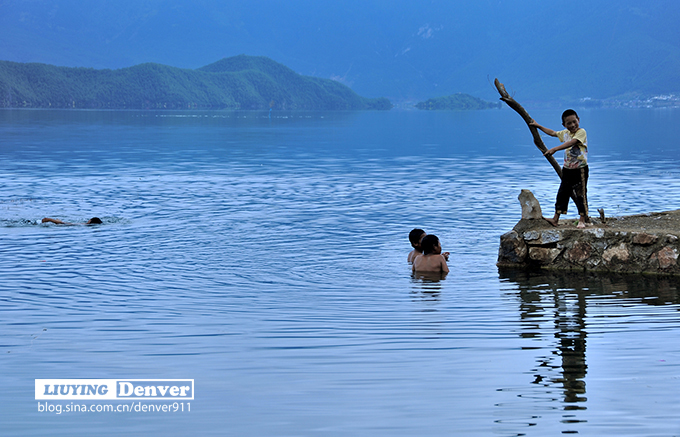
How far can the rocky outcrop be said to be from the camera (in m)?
15.6

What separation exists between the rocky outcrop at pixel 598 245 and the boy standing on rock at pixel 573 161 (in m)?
0.40

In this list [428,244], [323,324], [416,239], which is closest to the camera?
[323,324]

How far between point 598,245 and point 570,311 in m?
3.77

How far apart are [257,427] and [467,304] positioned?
6645mm

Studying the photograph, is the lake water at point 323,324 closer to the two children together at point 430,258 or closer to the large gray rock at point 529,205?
the two children together at point 430,258

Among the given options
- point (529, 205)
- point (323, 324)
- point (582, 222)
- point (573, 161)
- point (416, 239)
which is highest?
point (573, 161)

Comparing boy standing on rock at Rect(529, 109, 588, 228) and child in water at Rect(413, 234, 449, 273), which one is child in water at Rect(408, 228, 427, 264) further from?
boy standing on rock at Rect(529, 109, 588, 228)

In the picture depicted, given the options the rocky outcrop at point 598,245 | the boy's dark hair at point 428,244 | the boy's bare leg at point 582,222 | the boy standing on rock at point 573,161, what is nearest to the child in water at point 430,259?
the boy's dark hair at point 428,244

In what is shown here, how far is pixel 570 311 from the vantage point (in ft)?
42.2

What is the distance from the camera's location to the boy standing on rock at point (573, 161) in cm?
1546

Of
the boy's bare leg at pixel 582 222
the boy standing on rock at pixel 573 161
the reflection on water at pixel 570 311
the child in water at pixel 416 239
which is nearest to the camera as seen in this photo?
the reflection on water at pixel 570 311

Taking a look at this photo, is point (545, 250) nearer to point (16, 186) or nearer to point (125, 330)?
point (125, 330)

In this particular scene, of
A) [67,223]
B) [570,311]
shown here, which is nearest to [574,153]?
[570,311]

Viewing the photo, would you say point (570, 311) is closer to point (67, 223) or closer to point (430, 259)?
point (430, 259)
